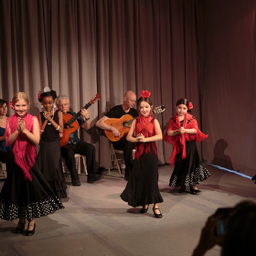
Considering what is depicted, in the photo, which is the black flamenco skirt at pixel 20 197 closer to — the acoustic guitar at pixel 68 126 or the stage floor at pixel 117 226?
the stage floor at pixel 117 226

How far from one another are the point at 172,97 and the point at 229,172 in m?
1.89

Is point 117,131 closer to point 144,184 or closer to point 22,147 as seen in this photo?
point 144,184

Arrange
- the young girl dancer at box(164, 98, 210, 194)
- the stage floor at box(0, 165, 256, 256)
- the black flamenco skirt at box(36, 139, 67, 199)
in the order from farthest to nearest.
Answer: the young girl dancer at box(164, 98, 210, 194), the black flamenco skirt at box(36, 139, 67, 199), the stage floor at box(0, 165, 256, 256)

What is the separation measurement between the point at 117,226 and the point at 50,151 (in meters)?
1.30

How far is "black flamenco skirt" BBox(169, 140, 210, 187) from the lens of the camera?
407cm

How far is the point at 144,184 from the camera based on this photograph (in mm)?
3242

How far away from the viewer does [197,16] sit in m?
6.29

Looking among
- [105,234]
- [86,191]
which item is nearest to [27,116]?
[105,234]

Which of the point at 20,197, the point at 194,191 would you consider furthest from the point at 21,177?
the point at 194,191

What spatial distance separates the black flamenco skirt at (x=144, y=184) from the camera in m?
3.23

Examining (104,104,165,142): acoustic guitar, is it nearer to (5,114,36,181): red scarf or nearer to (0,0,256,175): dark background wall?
(0,0,256,175): dark background wall

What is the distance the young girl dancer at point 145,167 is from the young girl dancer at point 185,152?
84 centimetres

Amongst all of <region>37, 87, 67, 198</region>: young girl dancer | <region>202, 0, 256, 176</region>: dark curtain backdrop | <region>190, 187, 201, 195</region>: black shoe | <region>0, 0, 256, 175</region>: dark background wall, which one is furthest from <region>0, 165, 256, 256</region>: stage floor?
<region>0, 0, 256, 175</region>: dark background wall

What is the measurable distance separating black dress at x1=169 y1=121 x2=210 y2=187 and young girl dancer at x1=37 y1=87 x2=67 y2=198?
57.8 inches
